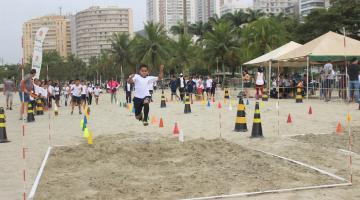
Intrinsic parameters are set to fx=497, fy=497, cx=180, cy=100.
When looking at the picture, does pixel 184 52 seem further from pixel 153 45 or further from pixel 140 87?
pixel 140 87

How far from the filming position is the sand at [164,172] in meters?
6.99

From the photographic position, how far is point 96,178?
25.9ft

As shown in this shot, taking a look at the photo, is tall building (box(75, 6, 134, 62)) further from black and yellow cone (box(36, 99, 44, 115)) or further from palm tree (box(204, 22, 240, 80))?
black and yellow cone (box(36, 99, 44, 115))

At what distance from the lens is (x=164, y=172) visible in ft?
27.0

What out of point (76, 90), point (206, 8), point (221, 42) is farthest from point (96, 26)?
point (76, 90)

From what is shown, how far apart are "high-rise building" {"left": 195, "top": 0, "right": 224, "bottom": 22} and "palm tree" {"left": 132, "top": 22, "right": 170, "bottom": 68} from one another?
264ft

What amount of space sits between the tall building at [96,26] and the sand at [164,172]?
578ft

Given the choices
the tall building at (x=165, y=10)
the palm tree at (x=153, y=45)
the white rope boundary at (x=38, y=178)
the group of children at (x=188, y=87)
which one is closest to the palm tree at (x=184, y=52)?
the palm tree at (x=153, y=45)

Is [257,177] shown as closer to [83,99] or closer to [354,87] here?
[354,87]

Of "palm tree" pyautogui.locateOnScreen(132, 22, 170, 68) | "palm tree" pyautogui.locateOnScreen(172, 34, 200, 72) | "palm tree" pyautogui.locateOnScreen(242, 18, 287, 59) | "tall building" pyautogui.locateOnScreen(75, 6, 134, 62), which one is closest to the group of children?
"palm tree" pyautogui.locateOnScreen(242, 18, 287, 59)

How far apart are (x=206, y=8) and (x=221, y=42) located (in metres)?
95.6

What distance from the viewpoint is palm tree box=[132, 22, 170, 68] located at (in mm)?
75688

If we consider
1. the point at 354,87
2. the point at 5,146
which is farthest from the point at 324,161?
the point at 354,87

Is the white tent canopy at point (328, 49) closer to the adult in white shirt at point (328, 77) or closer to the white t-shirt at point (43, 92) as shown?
the adult in white shirt at point (328, 77)
